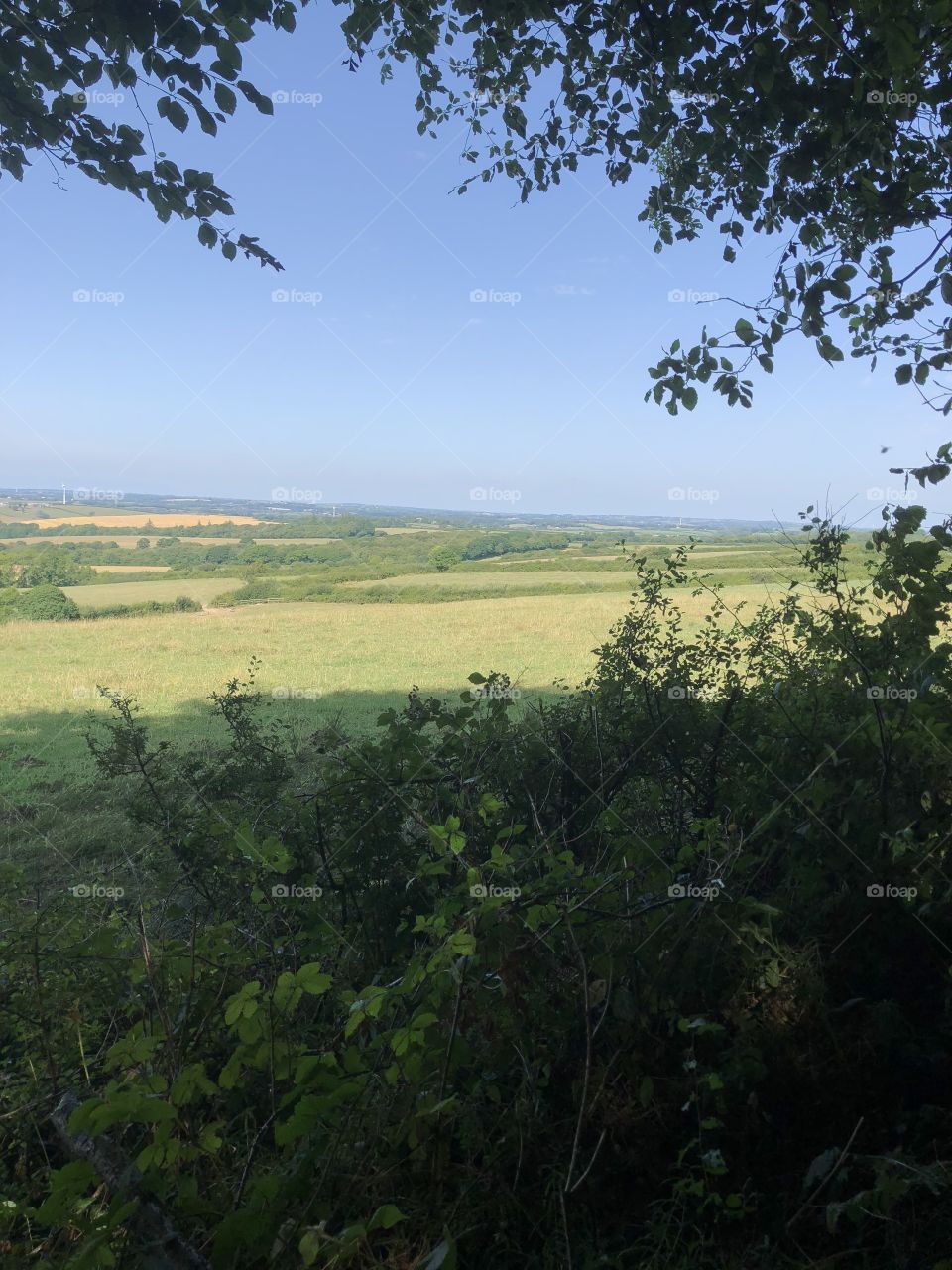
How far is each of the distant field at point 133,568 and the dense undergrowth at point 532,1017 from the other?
244 inches

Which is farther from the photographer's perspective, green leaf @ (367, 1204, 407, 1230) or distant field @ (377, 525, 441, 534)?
distant field @ (377, 525, 441, 534)

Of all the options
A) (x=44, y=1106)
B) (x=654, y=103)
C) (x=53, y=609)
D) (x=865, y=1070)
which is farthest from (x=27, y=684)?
(x=865, y=1070)

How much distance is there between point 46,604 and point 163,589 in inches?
88.7

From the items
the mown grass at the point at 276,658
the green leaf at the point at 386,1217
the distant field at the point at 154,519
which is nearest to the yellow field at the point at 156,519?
the distant field at the point at 154,519

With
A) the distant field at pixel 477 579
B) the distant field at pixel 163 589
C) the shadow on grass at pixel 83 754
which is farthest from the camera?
the distant field at pixel 477 579

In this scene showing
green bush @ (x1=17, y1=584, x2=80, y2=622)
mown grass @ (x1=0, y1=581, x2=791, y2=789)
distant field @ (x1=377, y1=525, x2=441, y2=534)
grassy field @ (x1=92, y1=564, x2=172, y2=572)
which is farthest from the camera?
distant field @ (x1=377, y1=525, x2=441, y2=534)

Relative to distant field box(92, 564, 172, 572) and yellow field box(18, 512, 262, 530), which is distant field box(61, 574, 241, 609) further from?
yellow field box(18, 512, 262, 530)

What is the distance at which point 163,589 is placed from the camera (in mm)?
9078

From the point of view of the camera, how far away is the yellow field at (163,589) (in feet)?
28.0

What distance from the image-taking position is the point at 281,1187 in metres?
1.10

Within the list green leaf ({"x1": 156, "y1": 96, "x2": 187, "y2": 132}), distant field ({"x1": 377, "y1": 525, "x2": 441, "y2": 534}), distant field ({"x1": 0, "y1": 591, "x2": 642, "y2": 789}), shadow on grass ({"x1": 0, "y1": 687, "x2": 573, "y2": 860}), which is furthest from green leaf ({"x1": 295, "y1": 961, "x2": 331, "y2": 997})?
distant field ({"x1": 377, "y1": 525, "x2": 441, "y2": 534})

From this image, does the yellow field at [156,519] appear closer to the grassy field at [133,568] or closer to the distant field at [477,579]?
the grassy field at [133,568]

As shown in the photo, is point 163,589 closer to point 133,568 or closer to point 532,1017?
point 133,568

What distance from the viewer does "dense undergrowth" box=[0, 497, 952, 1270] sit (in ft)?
3.87
